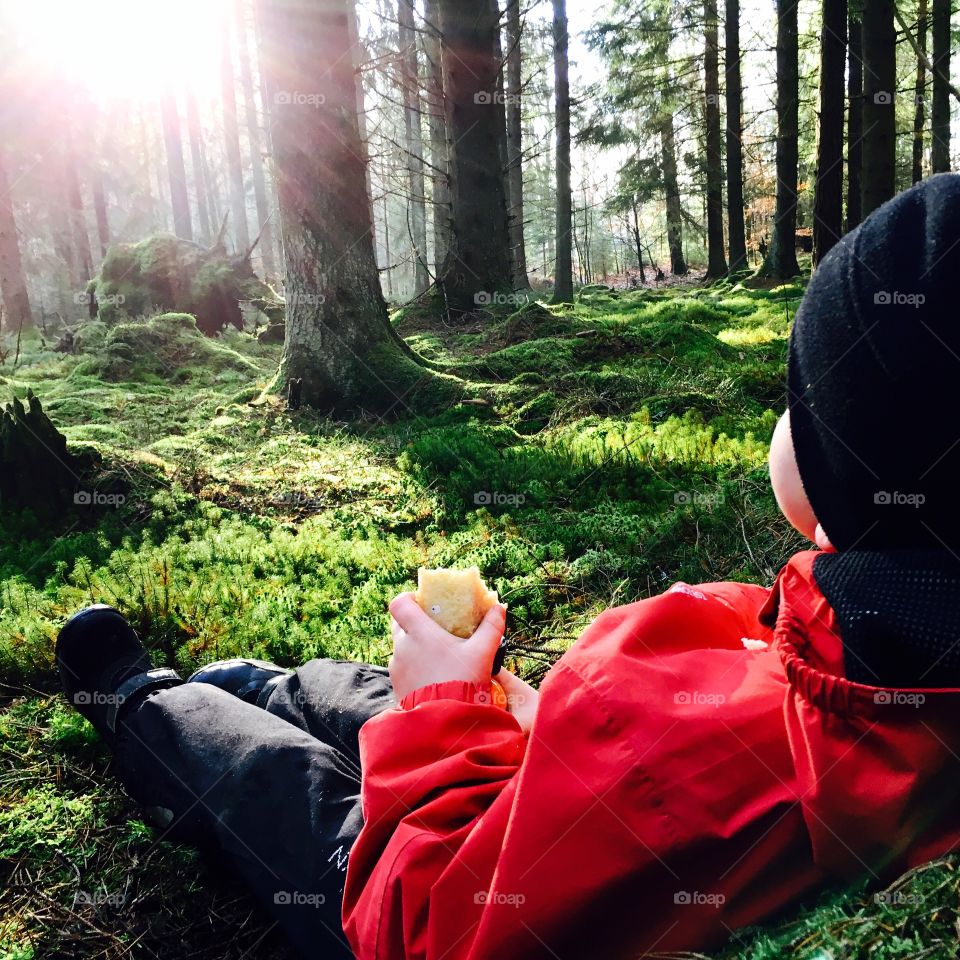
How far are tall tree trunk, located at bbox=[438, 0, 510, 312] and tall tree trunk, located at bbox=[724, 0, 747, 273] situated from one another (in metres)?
9.04

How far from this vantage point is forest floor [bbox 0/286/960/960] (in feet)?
6.43

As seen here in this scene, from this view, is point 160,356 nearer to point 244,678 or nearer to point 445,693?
point 244,678

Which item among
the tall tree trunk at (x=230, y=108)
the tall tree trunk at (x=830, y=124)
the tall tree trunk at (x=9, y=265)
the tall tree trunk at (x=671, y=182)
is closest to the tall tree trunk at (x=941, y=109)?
the tall tree trunk at (x=671, y=182)

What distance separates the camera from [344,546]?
4062 millimetres

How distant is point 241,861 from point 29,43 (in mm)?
27736

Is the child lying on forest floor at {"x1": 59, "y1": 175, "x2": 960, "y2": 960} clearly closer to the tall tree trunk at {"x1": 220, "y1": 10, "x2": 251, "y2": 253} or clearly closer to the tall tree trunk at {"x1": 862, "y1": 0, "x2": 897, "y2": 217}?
the tall tree trunk at {"x1": 862, "y1": 0, "x2": 897, "y2": 217}

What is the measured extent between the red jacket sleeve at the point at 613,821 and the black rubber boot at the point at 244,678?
1.28 m

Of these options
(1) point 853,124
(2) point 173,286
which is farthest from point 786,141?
(2) point 173,286

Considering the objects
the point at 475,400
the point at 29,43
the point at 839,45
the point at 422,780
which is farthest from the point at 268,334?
the point at 29,43

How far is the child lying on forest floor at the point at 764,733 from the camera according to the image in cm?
100

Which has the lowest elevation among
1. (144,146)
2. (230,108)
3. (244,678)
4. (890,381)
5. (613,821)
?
(244,678)

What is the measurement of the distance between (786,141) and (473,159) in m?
8.54

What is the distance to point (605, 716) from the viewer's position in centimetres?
116

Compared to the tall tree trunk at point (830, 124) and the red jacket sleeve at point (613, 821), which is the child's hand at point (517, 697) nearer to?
the red jacket sleeve at point (613, 821)
